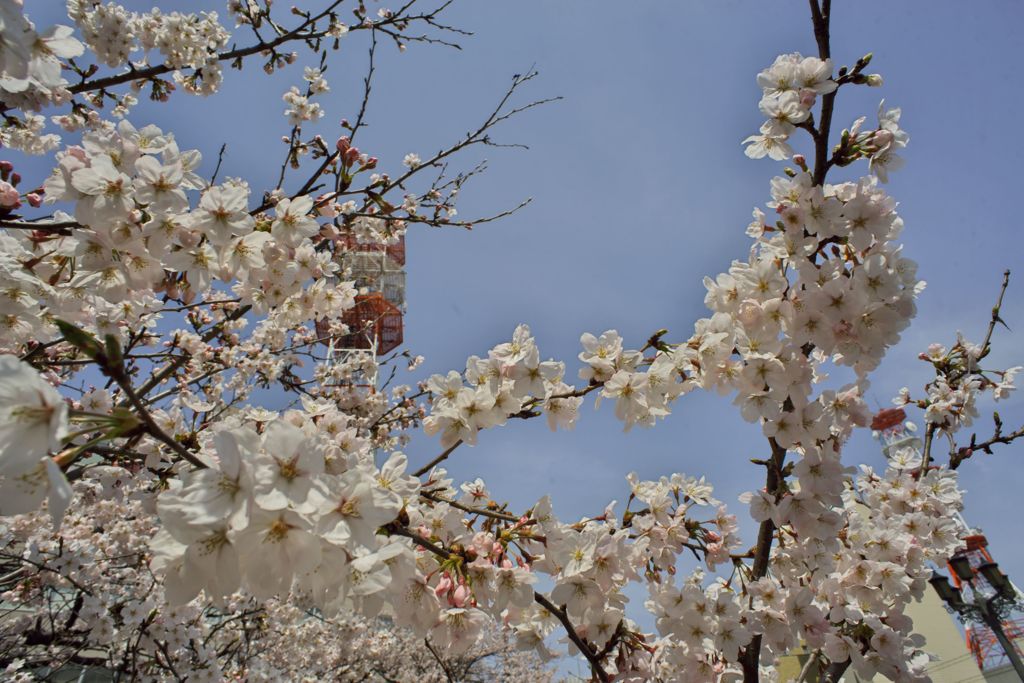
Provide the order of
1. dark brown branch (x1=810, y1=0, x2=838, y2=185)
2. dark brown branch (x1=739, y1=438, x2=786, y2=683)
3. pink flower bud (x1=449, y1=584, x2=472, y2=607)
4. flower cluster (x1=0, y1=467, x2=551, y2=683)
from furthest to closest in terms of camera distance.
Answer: flower cluster (x1=0, y1=467, x2=551, y2=683)
dark brown branch (x1=739, y1=438, x2=786, y2=683)
dark brown branch (x1=810, y1=0, x2=838, y2=185)
pink flower bud (x1=449, y1=584, x2=472, y2=607)

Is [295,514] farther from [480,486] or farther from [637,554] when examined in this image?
[637,554]

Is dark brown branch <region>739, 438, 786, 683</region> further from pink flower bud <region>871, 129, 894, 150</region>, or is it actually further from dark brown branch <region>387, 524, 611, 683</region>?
pink flower bud <region>871, 129, 894, 150</region>

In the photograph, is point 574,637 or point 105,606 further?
point 105,606

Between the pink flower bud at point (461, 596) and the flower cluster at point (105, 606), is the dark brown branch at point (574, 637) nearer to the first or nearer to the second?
the pink flower bud at point (461, 596)

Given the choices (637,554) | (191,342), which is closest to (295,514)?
(637,554)

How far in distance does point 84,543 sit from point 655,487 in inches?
196

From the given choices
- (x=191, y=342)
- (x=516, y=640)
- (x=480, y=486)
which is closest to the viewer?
(x=480, y=486)

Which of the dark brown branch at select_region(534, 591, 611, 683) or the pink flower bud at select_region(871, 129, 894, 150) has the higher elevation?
the pink flower bud at select_region(871, 129, 894, 150)

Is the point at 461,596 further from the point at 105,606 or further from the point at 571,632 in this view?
the point at 105,606

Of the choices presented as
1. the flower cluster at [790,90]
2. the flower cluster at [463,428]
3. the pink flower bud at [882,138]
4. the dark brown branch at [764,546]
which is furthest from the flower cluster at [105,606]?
the pink flower bud at [882,138]

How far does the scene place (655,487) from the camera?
2674 mm

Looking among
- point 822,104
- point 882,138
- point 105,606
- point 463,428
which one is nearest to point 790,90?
point 822,104

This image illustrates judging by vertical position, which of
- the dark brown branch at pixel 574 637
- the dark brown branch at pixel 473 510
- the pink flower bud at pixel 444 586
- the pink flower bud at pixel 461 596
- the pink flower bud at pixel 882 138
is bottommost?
the dark brown branch at pixel 574 637

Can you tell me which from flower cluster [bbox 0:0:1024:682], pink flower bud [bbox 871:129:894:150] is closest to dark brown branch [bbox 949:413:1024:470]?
flower cluster [bbox 0:0:1024:682]
